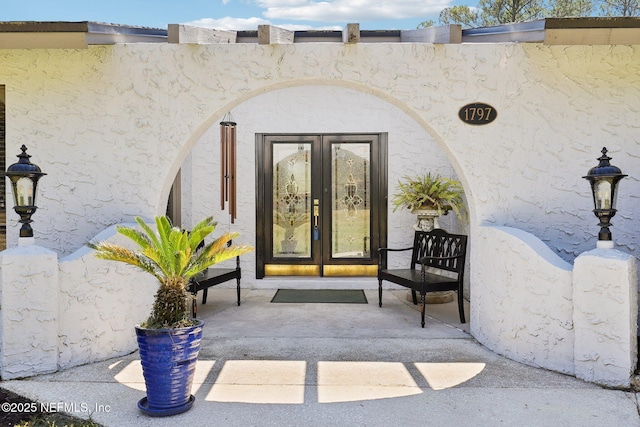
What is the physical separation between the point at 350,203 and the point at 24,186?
476 cm

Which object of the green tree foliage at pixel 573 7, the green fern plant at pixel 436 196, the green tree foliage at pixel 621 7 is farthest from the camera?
the green tree foliage at pixel 573 7

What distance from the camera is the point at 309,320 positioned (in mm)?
5496

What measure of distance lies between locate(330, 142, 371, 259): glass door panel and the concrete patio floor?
2649mm

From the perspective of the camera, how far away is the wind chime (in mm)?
6920

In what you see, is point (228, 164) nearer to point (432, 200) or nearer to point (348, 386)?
point (432, 200)

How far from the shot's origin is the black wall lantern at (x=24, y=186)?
371 cm

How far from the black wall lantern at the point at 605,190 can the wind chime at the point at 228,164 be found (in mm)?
4530

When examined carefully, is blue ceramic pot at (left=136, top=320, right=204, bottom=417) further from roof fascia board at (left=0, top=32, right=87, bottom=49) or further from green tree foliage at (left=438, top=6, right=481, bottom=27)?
green tree foliage at (left=438, top=6, right=481, bottom=27)

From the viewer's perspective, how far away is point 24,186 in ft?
12.3

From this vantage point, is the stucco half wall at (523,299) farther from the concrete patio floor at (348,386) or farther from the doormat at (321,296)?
the doormat at (321,296)

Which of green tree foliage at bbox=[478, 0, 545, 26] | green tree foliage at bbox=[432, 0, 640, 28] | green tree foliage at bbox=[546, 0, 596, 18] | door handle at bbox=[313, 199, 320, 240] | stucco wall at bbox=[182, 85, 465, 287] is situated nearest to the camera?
stucco wall at bbox=[182, 85, 465, 287]

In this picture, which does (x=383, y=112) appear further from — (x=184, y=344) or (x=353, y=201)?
(x=184, y=344)

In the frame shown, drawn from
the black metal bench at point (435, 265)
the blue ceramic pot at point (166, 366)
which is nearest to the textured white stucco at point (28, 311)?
the blue ceramic pot at point (166, 366)

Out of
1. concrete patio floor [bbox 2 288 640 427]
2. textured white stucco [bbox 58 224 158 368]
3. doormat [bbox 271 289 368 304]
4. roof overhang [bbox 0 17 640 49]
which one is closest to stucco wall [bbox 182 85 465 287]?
doormat [bbox 271 289 368 304]
